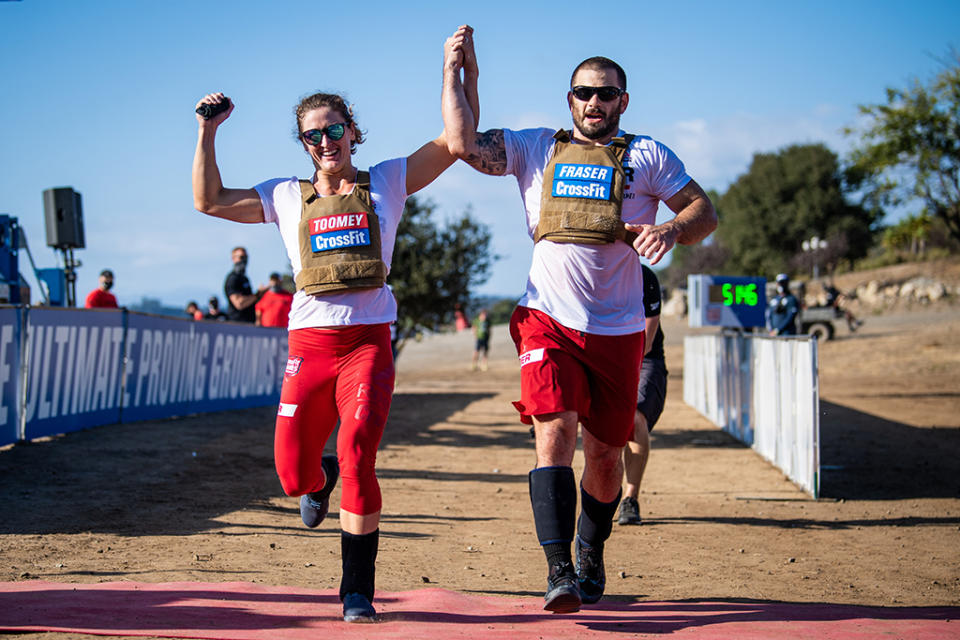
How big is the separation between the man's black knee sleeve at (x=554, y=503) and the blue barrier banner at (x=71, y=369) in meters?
6.94

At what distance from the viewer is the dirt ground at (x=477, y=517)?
16.3ft

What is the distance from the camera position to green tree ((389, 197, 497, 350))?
81.8 ft

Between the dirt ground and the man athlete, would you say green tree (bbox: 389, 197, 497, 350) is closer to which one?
the dirt ground

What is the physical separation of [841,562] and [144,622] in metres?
4.12

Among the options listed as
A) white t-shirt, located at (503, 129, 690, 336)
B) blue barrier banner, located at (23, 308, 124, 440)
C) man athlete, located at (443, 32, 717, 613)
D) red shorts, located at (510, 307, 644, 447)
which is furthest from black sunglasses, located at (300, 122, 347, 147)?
blue barrier banner, located at (23, 308, 124, 440)

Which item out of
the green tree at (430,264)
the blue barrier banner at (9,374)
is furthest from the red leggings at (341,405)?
the green tree at (430,264)

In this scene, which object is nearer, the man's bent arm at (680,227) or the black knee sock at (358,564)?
the man's bent arm at (680,227)

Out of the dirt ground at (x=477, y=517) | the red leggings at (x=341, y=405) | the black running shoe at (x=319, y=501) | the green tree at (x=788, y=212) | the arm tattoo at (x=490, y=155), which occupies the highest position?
the green tree at (x=788, y=212)

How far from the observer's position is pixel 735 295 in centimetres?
1383

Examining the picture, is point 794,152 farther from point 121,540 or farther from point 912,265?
point 121,540

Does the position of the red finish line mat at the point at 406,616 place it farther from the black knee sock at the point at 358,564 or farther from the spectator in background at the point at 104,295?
the spectator in background at the point at 104,295

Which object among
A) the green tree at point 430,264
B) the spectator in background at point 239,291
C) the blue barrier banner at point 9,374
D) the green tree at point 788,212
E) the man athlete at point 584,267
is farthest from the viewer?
the green tree at point 788,212

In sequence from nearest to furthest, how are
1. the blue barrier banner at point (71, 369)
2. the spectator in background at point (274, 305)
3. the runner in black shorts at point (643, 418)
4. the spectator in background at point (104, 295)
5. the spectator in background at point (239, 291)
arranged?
the runner in black shorts at point (643, 418), the blue barrier banner at point (71, 369), the spectator in background at point (104, 295), the spectator in background at point (239, 291), the spectator in background at point (274, 305)

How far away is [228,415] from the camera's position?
14055 millimetres
